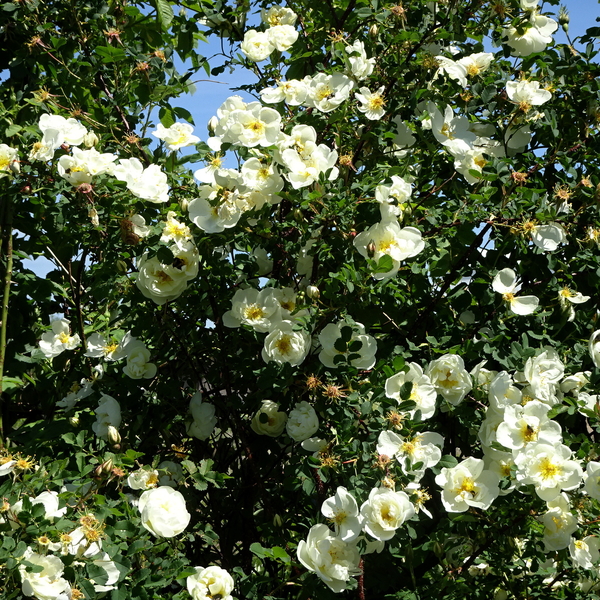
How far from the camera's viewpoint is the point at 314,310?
1.59 m

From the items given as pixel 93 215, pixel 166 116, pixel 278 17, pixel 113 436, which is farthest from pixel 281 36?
pixel 113 436

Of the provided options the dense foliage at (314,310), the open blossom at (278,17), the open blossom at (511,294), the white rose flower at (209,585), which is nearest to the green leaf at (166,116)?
the dense foliage at (314,310)

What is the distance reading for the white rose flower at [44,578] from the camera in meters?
1.26

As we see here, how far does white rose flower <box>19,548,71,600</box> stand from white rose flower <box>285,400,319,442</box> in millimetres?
552

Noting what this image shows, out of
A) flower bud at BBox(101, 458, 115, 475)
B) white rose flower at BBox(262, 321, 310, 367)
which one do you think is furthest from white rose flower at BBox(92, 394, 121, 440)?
white rose flower at BBox(262, 321, 310, 367)

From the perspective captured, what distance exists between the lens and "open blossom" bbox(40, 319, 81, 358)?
2.00 meters

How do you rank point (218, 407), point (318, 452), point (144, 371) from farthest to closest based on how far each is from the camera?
point (218, 407), point (144, 371), point (318, 452)

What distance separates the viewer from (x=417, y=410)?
5.03 ft

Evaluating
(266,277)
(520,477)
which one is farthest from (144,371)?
(520,477)

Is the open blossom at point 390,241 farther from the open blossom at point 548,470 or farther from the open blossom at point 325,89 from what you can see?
the open blossom at point 548,470

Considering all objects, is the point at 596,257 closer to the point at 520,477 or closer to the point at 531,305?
the point at 531,305

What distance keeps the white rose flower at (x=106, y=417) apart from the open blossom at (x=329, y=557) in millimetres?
576

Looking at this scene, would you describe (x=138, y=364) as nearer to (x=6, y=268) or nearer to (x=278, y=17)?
(x=6, y=268)

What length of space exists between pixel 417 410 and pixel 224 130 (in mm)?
772
